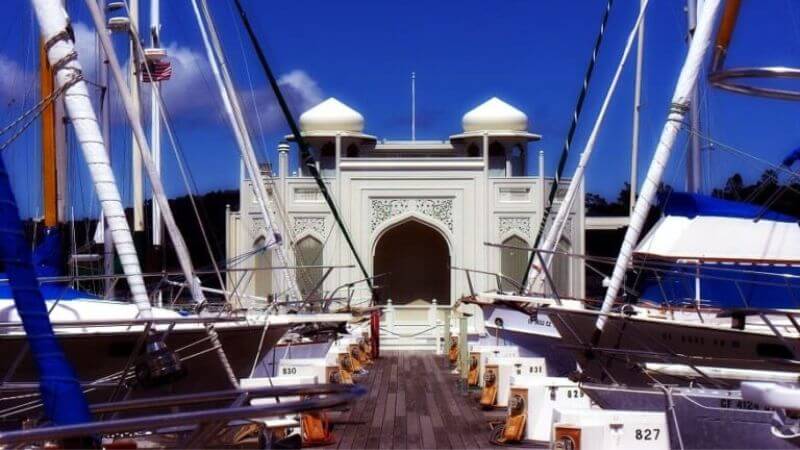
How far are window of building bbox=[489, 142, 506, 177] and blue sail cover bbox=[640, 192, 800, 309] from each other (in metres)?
17.1

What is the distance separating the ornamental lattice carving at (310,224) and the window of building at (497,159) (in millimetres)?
6695

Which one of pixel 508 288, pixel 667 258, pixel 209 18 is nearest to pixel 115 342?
pixel 667 258

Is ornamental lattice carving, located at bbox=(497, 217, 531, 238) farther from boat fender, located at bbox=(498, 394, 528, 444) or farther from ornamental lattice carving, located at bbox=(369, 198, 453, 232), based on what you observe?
boat fender, located at bbox=(498, 394, 528, 444)

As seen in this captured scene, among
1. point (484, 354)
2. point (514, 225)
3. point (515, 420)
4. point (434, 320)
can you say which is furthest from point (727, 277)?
point (434, 320)

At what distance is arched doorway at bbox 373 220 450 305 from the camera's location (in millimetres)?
35000

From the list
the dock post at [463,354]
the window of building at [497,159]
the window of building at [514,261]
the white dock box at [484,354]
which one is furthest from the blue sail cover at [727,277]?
the window of building at [497,159]

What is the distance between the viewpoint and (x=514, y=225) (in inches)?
1244

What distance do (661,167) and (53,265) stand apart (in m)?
6.92

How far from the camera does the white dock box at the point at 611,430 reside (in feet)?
33.6

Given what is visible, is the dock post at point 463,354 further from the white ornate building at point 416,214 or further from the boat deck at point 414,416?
the white ornate building at point 416,214

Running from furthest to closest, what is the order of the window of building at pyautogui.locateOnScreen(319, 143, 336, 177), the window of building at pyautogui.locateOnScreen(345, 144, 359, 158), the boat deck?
1. the window of building at pyautogui.locateOnScreen(345, 144, 359, 158)
2. the window of building at pyautogui.locateOnScreen(319, 143, 336, 177)
3. the boat deck

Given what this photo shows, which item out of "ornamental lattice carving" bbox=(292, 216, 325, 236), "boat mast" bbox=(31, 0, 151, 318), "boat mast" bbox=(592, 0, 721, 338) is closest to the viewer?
"boat mast" bbox=(31, 0, 151, 318)

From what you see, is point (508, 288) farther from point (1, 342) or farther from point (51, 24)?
point (51, 24)

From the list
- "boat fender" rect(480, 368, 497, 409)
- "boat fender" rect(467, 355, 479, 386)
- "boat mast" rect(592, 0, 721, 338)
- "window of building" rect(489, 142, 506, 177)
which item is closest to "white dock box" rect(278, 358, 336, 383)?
"boat fender" rect(480, 368, 497, 409)
